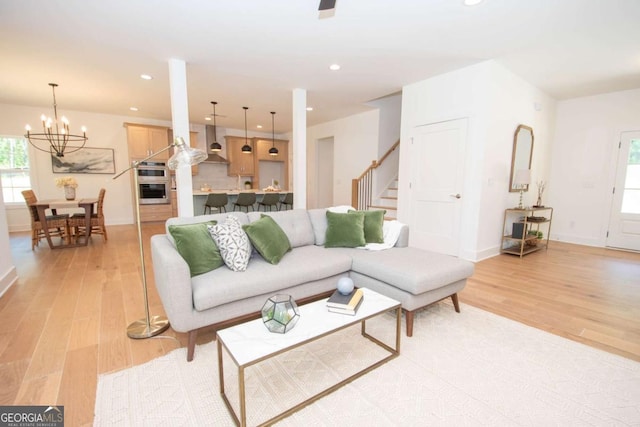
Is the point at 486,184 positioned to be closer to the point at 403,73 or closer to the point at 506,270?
the point at 506,270

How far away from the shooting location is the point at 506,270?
3648mm

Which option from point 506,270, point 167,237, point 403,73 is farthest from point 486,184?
point 167,237

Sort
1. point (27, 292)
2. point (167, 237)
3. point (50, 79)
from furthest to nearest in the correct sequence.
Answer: point (50, 79) → point (27, 292) → point (167, 237)

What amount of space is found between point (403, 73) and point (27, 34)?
448cm

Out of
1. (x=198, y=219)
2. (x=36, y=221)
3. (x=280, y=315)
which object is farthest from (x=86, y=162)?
(x=280, y=315)

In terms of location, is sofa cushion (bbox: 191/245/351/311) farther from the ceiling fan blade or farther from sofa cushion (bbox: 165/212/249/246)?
the ceiling fan blade

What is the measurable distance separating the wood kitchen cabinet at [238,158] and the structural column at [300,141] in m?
4.03

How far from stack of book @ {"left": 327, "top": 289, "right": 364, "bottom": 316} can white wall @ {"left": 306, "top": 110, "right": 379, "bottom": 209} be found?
202 inches

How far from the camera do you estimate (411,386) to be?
5.19ft

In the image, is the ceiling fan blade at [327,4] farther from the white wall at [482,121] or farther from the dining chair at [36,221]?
the dining chair at [36,221]

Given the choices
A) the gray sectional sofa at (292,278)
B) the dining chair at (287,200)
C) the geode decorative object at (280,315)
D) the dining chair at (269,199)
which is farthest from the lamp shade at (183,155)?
the dining chair at (287,200)

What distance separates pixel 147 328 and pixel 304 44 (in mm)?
3235

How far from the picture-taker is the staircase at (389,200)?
5.72 metres

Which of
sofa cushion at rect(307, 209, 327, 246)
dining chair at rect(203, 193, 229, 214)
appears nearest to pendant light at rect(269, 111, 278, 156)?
dining chair at rect(203, 193, 229, 214)
